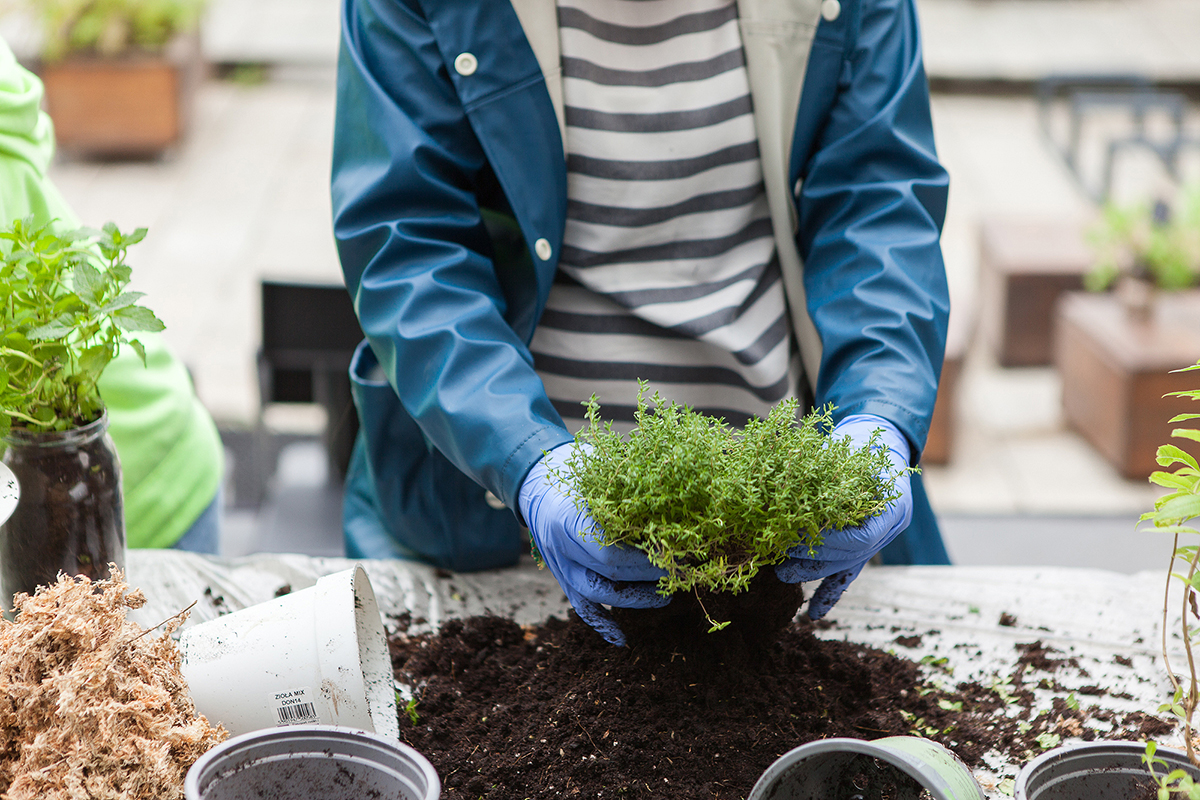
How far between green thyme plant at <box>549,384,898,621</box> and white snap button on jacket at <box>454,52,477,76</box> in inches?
20.0

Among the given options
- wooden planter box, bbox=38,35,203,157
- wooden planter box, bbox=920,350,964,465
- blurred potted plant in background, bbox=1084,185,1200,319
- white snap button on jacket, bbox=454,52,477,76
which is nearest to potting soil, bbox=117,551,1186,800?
white snap button on jacket, bbox=454,52,477,76

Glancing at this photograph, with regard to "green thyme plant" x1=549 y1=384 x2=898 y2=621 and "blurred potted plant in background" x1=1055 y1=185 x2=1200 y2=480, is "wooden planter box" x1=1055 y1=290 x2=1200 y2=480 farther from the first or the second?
"green thyme plant" x1=549 y1=384 x2=898 y2=621

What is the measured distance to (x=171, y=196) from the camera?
18.1 feet

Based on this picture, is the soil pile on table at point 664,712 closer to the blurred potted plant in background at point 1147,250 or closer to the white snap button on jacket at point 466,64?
the white snap button on jacket at point 466,64

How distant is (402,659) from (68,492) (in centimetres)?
39

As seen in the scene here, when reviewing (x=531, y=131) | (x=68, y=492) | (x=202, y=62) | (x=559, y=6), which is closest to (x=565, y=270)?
(x=531, y=131)

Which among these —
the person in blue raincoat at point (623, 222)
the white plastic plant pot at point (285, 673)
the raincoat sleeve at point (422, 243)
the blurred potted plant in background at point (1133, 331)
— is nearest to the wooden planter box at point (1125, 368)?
the blurred potted plant in background at point (1133, 331)

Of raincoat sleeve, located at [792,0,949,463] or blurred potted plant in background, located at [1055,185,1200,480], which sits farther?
blurred potted plant in background, located at [1055,185,1200,480]

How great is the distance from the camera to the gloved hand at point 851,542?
1022 millimetres

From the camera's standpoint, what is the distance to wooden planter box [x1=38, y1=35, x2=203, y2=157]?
5.62 m

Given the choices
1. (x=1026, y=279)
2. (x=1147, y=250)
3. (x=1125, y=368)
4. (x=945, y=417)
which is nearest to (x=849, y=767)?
(x=945, y=417)

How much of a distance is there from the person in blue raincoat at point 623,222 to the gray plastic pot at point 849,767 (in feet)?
1.25

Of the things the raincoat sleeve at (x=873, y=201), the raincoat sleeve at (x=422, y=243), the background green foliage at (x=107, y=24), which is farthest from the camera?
the background green foliage at (x=107, y=24)

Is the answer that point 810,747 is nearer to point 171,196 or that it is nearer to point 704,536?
point 704,536
